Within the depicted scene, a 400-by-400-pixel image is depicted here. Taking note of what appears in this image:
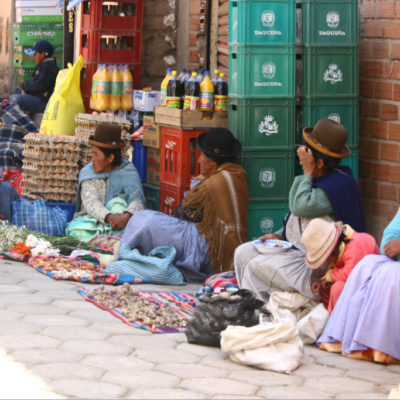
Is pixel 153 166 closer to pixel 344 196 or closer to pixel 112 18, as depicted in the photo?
pixel 112 18

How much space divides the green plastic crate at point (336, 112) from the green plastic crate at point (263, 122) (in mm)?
127

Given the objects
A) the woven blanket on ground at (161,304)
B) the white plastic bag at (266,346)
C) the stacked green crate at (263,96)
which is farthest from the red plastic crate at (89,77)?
the white plastic bag at (266,346)

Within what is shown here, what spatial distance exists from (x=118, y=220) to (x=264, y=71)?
173 cm

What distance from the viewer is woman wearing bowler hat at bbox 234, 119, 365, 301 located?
6383mm


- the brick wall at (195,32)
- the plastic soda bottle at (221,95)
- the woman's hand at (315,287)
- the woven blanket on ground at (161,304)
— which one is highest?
the brick wall at (195,32)

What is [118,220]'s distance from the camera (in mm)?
8250

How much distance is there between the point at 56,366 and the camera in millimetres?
5117

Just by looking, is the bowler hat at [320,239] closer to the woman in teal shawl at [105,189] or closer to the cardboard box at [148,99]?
the woman in teal shawl at [105,189]

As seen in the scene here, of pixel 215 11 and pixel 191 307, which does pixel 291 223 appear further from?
pixel 215 11

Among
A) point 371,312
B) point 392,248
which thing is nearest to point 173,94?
point 392,248

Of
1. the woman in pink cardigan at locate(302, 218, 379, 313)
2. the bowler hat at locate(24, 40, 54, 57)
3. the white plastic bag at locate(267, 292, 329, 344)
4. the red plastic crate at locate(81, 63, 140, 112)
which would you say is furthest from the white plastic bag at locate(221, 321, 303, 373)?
the bowler hat at locate(24, 40, 54, 57)

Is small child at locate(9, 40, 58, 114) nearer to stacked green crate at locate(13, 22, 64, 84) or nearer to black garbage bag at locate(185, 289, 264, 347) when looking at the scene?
stacked green crate at locate(13, 22, 64, 84)

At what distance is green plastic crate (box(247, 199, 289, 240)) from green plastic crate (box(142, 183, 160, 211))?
3.70 ft

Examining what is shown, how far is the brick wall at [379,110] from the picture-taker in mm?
7875
